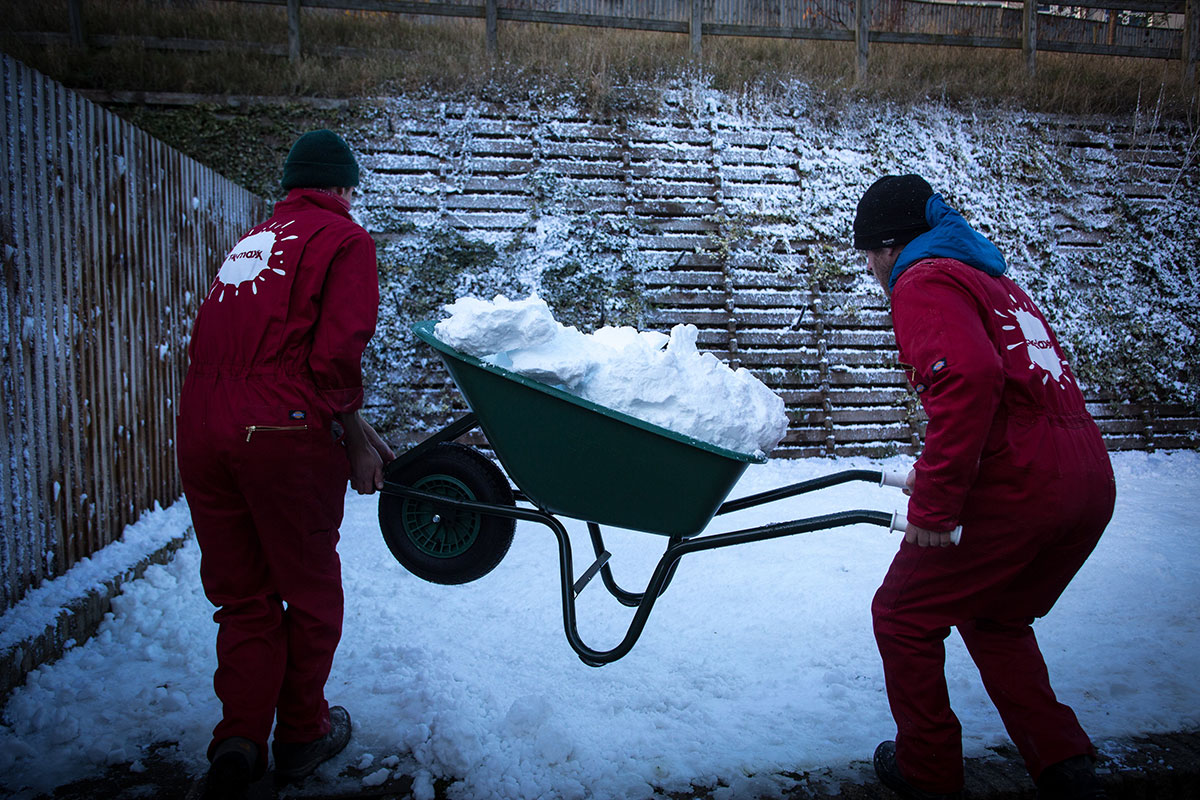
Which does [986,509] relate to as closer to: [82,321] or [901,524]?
[901,524]

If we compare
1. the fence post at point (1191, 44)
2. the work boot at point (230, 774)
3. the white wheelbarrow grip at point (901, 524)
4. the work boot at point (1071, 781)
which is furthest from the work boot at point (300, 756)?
the fence post at point (1191, 44)

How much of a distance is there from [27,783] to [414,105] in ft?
19.3

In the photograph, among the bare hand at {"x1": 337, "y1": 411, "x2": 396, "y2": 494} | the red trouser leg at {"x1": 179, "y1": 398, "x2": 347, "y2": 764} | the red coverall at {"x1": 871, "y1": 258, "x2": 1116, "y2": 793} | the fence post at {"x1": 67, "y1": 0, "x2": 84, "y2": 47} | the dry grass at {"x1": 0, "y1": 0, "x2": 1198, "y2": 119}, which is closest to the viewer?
the red coverall at {"x1": 871, "y1": 258, "x2": 1116, "y2": 793}

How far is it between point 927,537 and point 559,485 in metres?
1.05

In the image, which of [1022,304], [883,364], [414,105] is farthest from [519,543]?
[414,105]

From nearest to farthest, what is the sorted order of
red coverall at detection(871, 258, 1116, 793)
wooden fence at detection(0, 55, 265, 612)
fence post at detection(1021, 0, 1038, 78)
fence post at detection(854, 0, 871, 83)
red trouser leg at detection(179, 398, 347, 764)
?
red coverall at detection(871, 258, 1116, 793)
red trouser leg at detection(179, 398, 347, 764)
wooden fence at detection(0, 55, 265, 612)
fence post at detection(854, 0, 871, 83)
fence post at detection(1021, 0, 1038, 78)

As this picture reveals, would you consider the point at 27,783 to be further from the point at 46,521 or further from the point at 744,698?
the point at 744,698

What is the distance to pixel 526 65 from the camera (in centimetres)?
705

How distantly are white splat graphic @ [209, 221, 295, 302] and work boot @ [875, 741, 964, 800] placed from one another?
2.24 meters

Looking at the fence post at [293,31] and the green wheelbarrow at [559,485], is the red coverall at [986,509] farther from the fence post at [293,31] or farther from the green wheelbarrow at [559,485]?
the fence post at [293,31]

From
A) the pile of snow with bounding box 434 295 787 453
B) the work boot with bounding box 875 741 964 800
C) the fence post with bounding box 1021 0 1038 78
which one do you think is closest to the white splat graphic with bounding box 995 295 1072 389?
the pile of snow with bounding box 434 295 787 453

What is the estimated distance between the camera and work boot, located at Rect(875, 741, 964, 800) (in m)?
1.93

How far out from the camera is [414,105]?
645 cm

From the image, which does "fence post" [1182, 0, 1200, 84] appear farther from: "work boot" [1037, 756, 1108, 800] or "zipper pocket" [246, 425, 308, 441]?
"zipper pocket" [246, 425, 308, 441]
